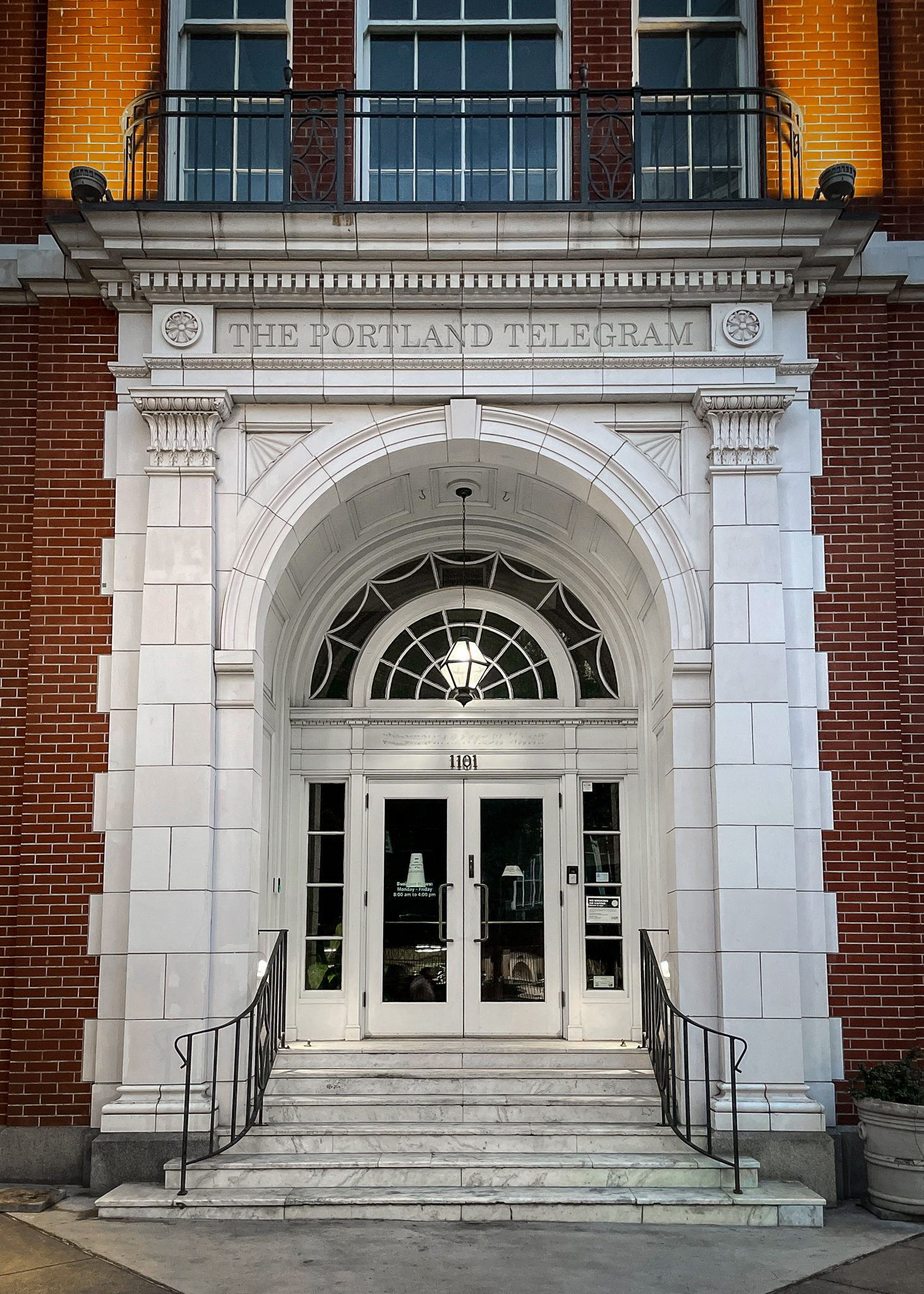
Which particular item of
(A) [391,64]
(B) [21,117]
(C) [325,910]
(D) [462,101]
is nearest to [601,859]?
(C) [325,910]

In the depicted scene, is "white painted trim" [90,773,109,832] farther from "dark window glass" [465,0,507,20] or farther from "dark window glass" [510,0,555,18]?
"dark window glass" [510,0,555,18]

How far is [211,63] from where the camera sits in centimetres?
983

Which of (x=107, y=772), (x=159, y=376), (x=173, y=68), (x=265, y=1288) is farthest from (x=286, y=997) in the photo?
(x=173, y=68)

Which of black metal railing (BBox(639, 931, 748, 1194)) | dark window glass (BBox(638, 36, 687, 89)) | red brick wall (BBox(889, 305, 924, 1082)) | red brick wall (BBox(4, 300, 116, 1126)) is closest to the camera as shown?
black metal railing (BBox(639, 931, 748, 1194))

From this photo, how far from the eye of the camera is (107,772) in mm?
8602

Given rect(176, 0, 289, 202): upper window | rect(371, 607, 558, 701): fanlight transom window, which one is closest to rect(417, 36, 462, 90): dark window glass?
rect(176, 0, 289, 202): upper window

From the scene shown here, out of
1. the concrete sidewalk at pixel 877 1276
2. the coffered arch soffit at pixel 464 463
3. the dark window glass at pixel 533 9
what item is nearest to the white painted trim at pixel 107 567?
the coffered arch soffit at pixel 464 463

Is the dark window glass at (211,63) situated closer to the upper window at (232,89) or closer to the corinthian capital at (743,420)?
the upper window at (232,89)

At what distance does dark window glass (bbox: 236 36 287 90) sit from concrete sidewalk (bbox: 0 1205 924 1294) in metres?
8.25

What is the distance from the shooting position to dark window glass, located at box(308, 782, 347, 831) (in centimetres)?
1033

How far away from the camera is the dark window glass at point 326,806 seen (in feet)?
33.9

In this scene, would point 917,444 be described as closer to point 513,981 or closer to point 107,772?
point 513,981

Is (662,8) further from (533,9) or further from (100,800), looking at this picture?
(100,800)

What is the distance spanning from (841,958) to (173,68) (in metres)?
8.38
